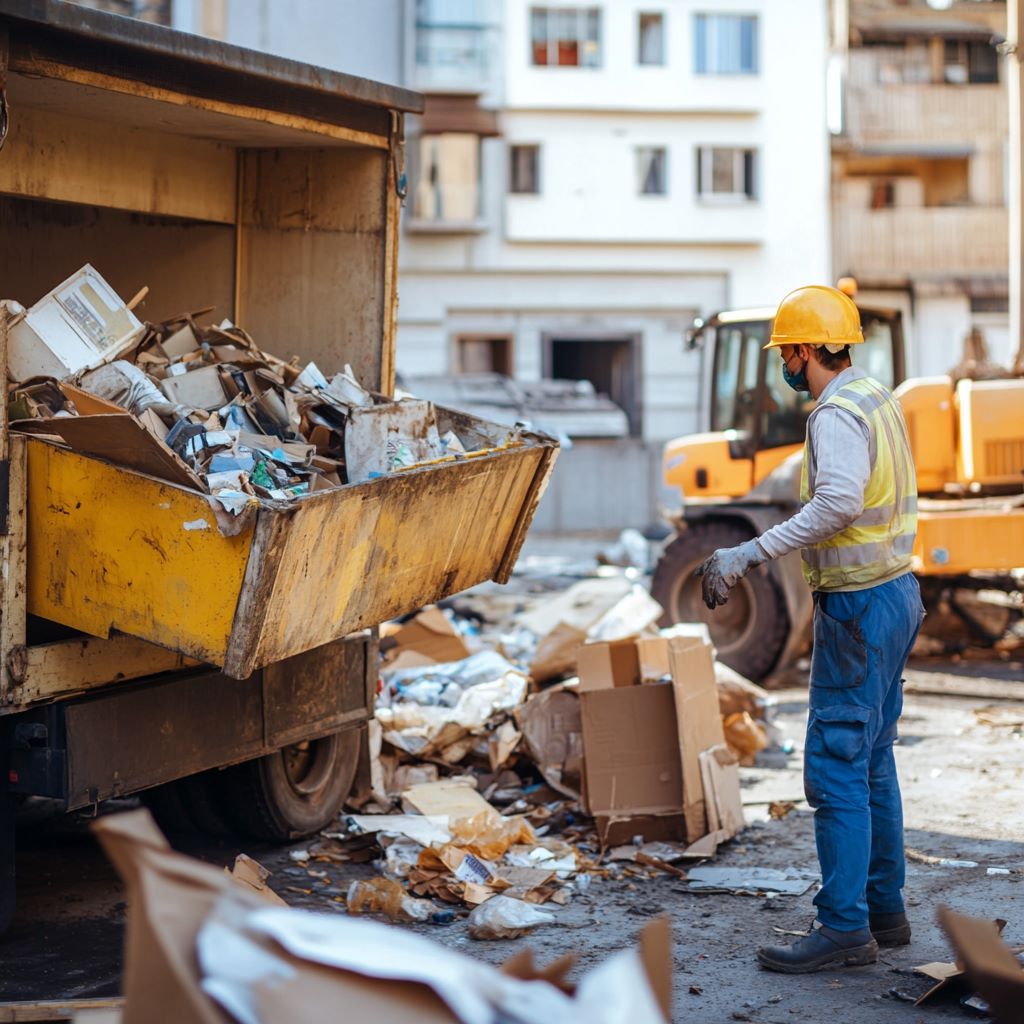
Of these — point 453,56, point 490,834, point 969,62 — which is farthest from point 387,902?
point 969,62

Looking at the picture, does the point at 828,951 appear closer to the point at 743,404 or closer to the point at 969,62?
the point at 743,404

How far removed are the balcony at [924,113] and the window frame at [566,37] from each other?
5.97m

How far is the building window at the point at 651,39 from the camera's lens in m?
29.7

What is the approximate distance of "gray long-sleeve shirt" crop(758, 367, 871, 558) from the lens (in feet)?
14.2

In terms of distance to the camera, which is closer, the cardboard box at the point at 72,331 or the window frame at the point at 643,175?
the cardboard box at the point at 72,331

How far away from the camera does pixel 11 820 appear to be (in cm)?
469

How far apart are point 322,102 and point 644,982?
4.22 m

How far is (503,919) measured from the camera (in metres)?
4.86

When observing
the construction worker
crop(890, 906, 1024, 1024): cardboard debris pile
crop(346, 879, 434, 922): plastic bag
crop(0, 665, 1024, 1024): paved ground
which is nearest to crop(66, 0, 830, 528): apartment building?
crop(0, 665, 1024, 1024): paved ground

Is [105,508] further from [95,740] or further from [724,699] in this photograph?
[724,699]

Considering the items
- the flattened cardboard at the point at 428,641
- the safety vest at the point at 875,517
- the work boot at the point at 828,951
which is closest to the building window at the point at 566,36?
the flattened cardboard at the point at 428,641

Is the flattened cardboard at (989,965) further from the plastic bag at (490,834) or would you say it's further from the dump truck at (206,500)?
the plastic bag at (490,834)

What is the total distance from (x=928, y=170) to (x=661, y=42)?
709cm

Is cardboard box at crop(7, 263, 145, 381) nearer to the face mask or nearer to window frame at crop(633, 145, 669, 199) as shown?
the face mask
